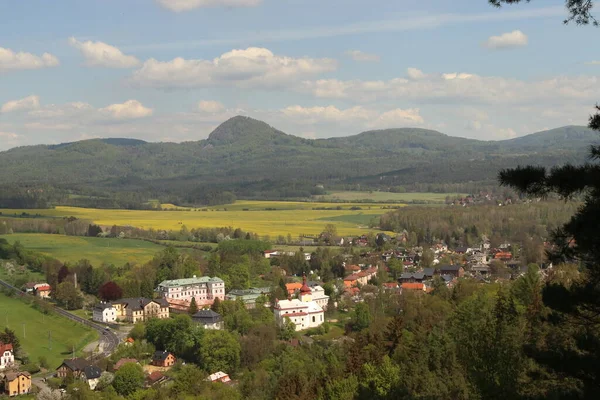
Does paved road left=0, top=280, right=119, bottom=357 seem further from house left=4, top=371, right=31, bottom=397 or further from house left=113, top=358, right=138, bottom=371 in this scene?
house left=4, top=371, right=31, bottom=397

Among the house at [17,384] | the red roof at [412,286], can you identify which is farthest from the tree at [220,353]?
the red roof at [412,286]

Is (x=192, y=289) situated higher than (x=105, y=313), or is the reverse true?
(x=192, y=289)

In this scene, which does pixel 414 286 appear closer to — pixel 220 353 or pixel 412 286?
pixel 412 286

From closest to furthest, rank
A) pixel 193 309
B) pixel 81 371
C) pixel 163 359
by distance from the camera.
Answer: pixel 81 371 < pixel 163 359 < pixel 193 309

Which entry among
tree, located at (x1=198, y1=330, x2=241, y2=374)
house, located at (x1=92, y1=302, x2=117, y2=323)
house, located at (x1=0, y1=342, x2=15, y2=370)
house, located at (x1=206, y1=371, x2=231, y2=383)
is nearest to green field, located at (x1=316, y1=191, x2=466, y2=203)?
house, located at (x1=92, y1=302, x2=117, y2=323)

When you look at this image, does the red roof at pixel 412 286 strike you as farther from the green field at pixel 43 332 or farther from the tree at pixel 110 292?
the green field at pixel 43 332

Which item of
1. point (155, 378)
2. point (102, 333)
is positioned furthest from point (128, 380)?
point (102, 333)
